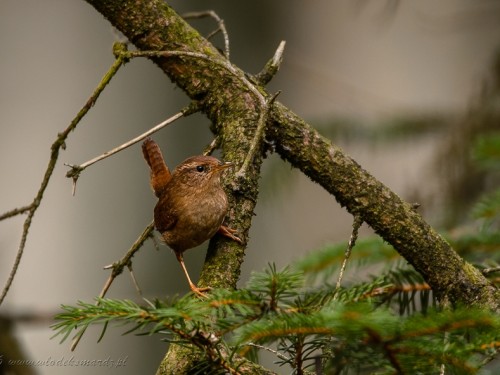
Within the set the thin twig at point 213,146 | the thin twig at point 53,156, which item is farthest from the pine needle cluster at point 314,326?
the thin twig at point 213,146

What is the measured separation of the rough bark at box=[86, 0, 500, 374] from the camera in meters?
2.07

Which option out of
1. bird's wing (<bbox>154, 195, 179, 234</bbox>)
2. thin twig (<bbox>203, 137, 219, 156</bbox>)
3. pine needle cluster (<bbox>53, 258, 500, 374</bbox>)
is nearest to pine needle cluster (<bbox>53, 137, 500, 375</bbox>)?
pine needle cluster (<bbox>53, 258, 500, 374</bbox>)

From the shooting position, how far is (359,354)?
1.41 m

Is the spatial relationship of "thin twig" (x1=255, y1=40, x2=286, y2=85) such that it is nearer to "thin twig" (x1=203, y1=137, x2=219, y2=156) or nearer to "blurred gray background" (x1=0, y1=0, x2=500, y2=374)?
"thin twig" (x1=203, y1=137, x2=219, y2=156)

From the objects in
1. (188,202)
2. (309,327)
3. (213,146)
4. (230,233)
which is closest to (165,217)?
(188,202)

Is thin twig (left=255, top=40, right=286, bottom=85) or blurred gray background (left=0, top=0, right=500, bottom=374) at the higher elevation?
blurred gray background (left=0, top=0, right=500, bottom=374)

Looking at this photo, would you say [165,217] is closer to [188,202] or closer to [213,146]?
[188,202]

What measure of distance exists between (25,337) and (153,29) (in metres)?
5.04

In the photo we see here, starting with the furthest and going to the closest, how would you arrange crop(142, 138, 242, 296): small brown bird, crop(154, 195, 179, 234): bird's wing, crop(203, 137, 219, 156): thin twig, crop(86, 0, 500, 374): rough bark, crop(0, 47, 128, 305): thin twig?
crop(154, 195, 179, 234): bird's wing
crop(142, 138, 242, 296): small brown bird
crop(203, 137, 219, 156): thin twig
crop(86, 0, 500, 374): rough bark
crop(0, 47, 128, 305): thin twig

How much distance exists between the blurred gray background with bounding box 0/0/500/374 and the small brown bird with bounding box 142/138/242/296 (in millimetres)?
3555

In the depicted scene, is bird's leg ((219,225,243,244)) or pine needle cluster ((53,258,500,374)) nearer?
pine needle cluster ((53,258,500,374))

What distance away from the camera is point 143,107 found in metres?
7.66

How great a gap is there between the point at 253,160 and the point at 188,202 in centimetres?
75

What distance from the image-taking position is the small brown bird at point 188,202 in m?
2.66
